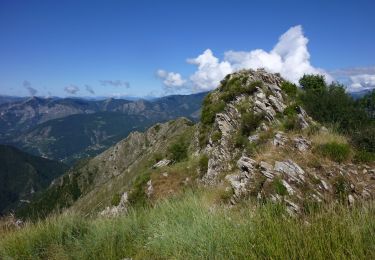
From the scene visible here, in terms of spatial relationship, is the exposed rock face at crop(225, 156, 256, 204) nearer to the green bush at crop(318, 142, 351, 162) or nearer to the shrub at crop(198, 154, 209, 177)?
the green bush at crop(318, 142, 351, 162)

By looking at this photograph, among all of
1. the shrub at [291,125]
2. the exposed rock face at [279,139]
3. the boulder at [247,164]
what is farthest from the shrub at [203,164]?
the boulder at [247,164]

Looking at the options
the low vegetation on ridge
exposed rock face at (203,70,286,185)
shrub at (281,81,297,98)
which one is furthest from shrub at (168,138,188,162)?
shrub at (281,81,297,98)

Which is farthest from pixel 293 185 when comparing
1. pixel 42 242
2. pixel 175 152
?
pixel 175 152

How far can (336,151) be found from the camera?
14.1 meters

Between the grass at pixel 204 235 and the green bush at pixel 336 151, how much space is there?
25.6ft

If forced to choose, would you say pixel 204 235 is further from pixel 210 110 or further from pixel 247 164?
pixel 210 110

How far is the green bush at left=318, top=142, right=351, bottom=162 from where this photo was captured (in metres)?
14.0

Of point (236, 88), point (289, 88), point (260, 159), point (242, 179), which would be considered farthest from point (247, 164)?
point (236, 88)

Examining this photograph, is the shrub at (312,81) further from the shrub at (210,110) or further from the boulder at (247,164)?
the boulder at (247,164)

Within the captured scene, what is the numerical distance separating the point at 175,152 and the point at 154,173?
11675 mm

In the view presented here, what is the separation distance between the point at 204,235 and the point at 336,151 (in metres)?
A: 9.92

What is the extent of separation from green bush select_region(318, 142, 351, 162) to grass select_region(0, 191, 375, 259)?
781cm

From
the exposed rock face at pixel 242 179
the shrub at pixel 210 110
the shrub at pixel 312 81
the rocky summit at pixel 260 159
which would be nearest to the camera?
the rocky summit at pixel 260 159

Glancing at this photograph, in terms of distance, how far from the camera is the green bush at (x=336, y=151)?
13992 millimetres
